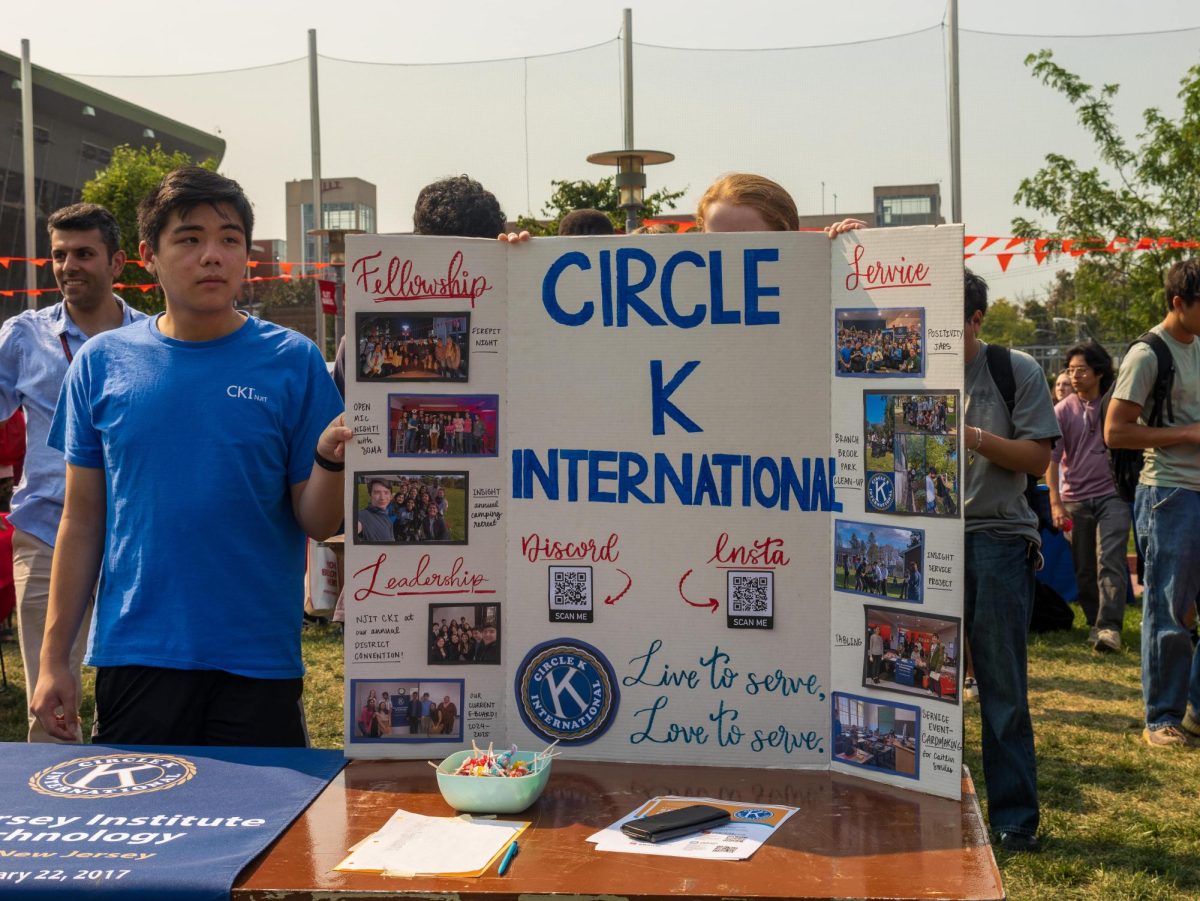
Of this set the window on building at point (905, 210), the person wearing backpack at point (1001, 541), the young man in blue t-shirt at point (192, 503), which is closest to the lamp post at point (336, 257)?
the window on building at point (905, 210)

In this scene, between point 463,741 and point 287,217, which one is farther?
point 287,217

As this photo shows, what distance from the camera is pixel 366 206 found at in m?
10.8

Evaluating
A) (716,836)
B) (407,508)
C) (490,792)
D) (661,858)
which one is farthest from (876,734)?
(407,508)

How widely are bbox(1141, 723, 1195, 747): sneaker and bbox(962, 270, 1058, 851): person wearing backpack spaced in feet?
5.54

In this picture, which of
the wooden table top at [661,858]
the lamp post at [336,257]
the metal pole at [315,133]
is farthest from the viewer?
the metal pole at [315,133]

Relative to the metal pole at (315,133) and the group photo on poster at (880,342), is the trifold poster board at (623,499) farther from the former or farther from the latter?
the metal pole at (315,133)

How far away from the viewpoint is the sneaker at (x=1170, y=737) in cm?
477

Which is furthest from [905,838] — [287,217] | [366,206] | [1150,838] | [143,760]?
[287,217]

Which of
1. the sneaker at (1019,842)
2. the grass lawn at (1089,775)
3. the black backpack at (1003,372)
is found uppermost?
the black backpack at (1003,372)

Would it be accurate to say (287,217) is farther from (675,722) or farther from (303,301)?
(675,722)

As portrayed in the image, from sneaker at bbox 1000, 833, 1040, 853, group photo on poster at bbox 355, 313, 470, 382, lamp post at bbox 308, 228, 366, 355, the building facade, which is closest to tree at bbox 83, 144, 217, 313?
the building facade

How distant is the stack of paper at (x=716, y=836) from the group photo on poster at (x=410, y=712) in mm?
405

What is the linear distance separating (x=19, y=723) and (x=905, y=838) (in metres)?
4.68

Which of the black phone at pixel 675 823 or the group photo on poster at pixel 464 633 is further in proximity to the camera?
the group photo on poster at pixel 464 633
